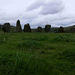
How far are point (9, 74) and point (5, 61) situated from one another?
49 centimetres

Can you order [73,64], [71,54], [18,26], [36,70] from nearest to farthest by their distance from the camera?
[36,70]
[73,64]
[71,54]
[18,26]

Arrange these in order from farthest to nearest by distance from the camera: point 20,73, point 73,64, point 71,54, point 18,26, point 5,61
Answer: point 18,26 < point 71,54 < point 73,64 < point 5,61 < point 20,73

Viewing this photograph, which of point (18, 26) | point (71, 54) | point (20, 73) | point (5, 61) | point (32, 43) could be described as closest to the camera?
point (20, 73)

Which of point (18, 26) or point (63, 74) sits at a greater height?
point (18, 26)

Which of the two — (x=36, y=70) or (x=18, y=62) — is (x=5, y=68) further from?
(x=36, y=70)

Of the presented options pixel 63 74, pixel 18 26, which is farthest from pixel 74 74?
pixel 18 26

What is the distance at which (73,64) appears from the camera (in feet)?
10.3

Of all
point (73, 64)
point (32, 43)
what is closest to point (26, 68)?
point (73, 64)

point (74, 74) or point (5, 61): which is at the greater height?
point (5, 61)

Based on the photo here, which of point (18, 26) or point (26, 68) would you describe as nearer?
point (26, 68)

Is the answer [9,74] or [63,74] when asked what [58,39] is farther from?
[9,74]

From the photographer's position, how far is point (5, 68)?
245cm

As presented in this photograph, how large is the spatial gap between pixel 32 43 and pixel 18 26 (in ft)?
54.1

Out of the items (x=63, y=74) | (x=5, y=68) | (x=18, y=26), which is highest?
(x=18, y=26)
